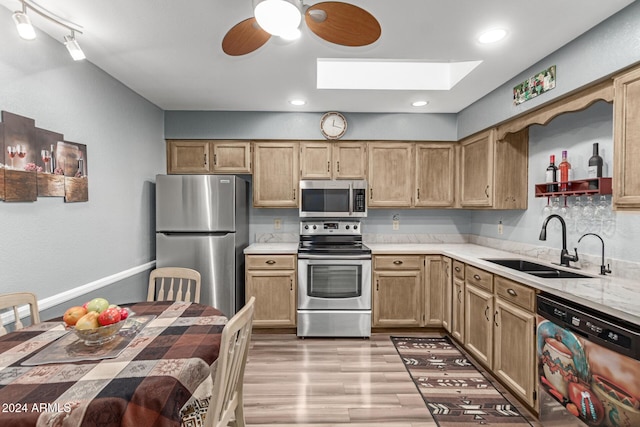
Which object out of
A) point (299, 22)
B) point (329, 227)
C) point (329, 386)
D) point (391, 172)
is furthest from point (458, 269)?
point (299, 22)

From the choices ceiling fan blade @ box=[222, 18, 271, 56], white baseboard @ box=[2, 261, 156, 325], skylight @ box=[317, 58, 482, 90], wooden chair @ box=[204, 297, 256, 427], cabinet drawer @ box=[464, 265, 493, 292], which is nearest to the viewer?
wooden chair @ box=[204, 297, 256, 427]

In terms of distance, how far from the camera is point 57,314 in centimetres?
211

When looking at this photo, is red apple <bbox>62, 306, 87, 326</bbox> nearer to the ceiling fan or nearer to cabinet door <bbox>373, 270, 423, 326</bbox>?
the ceiling fan

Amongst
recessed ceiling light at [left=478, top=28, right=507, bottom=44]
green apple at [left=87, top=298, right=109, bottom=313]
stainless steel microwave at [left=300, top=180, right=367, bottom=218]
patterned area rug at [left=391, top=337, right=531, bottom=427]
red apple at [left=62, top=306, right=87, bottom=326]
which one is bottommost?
patterned area rug at [left=391, top=337, right=531, bottom=427]

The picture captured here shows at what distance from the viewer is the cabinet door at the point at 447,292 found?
3205mm

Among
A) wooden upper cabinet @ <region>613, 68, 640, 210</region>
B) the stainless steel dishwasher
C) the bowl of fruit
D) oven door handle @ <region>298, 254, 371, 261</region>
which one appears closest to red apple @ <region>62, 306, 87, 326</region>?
the bowl of fruit

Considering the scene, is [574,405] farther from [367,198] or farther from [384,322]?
[367,198]

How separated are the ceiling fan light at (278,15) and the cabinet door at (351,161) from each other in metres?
2.43

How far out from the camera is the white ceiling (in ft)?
5.72

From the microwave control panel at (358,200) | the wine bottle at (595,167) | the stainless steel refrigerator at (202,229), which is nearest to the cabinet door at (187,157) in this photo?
the stainless steel refrigerator at (202,229)

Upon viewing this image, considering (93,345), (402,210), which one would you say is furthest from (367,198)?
(93,345)

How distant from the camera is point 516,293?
215 centimetres

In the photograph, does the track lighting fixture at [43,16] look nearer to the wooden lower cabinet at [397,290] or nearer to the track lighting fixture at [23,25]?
the track lighting fixture at [23,25]

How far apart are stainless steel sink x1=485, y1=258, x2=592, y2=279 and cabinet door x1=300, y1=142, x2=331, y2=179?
1.94 meters
